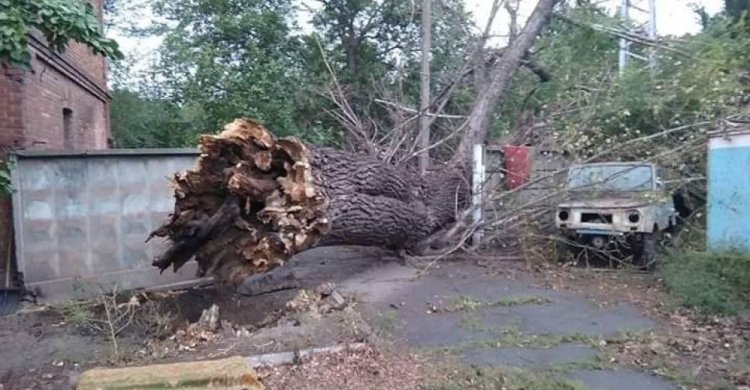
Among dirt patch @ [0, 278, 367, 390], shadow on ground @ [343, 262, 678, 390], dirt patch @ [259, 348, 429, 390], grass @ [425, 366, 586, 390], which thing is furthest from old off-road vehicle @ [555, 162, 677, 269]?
dirt patch @ [259, 348, 429, 390]

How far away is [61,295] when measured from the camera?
6.83 m

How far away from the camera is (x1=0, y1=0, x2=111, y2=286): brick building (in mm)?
7195

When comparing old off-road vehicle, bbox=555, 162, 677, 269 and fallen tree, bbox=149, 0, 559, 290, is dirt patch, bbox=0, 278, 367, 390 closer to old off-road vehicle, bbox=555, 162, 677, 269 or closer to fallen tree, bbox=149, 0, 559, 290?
fallen tree, bbox=149, 0, 559, 290

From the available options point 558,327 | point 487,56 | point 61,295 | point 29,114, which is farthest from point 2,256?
point 487,56

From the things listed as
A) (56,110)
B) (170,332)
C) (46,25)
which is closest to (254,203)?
(170,332)

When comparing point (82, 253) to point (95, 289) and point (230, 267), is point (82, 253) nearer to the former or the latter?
point (95, 289)

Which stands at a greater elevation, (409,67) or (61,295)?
(409,67)

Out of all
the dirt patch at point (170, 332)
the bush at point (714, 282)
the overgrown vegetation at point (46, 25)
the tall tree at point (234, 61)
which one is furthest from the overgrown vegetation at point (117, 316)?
the tall tree at point (234, 61)

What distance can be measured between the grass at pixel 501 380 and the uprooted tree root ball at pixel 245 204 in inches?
87.1

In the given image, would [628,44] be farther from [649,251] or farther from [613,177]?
[649,251]

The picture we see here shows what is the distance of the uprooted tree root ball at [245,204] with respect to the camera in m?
5.67

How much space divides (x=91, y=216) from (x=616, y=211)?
22.9 feet

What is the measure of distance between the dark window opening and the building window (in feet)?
27.1

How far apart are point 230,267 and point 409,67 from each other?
472 inches
